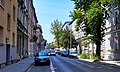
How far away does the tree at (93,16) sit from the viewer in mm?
37188

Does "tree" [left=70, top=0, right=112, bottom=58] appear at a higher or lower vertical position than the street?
higher

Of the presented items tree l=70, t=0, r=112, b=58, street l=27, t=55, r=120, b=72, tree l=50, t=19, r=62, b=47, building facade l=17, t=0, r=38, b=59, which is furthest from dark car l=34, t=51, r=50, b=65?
tree l=50, t=19, r=62, b=47

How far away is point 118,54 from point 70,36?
140 feet

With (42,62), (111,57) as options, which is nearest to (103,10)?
(111,57)

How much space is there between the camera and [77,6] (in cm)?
4225

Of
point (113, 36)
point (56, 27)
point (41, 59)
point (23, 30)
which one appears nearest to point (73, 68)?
point (41, 59)

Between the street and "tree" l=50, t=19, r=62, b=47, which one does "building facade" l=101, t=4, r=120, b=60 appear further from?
"tree" l=50, t=19, r=62, b=47

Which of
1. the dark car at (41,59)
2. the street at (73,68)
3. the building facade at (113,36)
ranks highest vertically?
the building facade at (113,36)

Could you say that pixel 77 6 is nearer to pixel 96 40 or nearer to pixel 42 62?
pixel 96 40

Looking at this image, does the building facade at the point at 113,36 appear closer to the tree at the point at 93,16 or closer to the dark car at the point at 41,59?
the tree at the point at 93,16

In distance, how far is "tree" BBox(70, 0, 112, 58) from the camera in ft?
122

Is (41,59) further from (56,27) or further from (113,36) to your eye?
(56,27)

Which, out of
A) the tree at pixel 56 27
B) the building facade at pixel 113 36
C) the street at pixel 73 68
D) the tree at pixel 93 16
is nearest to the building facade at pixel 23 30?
the tree at pixel 93 16

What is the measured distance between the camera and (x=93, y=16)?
36.9m
